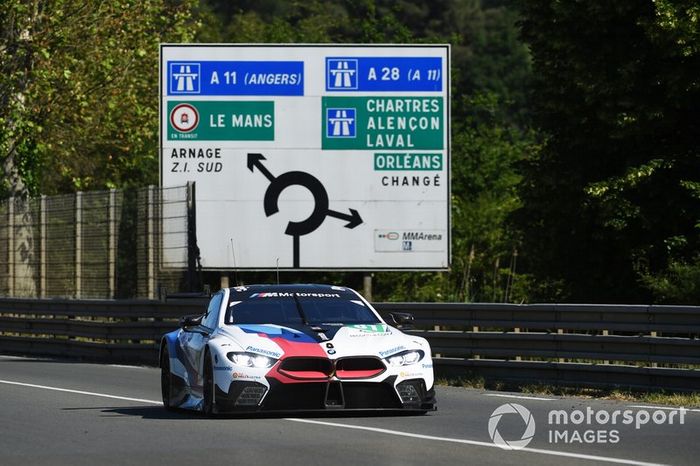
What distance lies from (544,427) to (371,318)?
2.32 meters

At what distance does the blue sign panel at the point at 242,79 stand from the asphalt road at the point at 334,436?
10.5 meters

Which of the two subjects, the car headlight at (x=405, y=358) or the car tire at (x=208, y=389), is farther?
the car tire at (x=208, y=389)

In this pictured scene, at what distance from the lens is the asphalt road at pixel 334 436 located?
1129 centimetres

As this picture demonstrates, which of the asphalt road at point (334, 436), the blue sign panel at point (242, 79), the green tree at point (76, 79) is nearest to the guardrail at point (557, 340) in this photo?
the asphalt road at point (334, 436)

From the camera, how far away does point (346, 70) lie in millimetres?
27234

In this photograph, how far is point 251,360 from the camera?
1395 centimetres

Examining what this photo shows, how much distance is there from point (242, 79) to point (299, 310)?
12537mm

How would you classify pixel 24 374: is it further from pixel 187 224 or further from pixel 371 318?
pixel 371 318

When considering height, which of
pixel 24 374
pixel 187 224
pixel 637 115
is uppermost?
pixel 637 115

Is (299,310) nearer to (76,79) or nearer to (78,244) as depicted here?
(78,244)

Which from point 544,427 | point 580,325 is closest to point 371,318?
point 544,427

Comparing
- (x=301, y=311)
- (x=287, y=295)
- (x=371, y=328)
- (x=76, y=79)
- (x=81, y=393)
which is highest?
(x=76, y=79)

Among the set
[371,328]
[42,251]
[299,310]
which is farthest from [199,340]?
[42,251]

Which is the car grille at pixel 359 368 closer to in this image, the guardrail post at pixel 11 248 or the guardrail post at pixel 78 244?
the guardrail post at pixel 78 244
